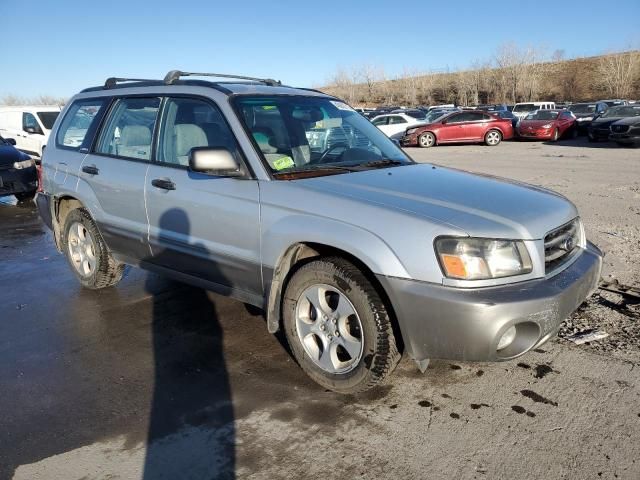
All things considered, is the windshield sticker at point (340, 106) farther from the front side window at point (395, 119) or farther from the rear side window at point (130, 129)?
the front side window at point (395, 119)

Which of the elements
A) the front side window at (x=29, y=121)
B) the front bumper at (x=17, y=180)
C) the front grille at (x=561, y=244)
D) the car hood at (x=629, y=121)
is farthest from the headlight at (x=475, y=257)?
the car hood at (x=629, y=121)

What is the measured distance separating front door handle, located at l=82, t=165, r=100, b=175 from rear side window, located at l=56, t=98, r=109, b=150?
0.81 feet

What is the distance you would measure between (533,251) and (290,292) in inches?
56.2

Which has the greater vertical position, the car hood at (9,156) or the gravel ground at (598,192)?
the car hood at (9,156)

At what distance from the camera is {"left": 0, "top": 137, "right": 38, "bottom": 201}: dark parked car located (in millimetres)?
10156

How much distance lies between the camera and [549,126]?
2244 cm

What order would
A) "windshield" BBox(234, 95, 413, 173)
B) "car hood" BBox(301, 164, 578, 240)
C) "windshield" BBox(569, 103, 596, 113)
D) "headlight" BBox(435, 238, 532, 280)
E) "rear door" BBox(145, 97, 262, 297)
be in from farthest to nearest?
"windshield" BBox(569, 103, 596, 113) → "windshield" BBox(234, 95, 413, 173) → "rear door" BBox(145, 97, 262, 297) → "car hood" BBox(301, 164, 578, 240) → "headlight" BBox(435, 238, 532, 280)

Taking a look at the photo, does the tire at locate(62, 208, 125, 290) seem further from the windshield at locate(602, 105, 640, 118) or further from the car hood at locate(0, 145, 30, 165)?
the windshield at locate(602, 105, 640, 118)

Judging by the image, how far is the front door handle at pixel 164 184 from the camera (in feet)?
12.4

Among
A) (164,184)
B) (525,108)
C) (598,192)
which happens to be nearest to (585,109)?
(525,108)

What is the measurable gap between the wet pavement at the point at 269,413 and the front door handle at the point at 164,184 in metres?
1.15

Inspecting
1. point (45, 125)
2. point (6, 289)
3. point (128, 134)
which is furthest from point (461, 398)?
point (45, 125)

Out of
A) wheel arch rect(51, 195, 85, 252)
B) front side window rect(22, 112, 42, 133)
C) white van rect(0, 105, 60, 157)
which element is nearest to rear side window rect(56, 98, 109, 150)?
wheel arch rect(51, 195, 85, 252)

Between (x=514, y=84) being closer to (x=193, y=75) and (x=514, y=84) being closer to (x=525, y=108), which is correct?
(x=525, y=108)
